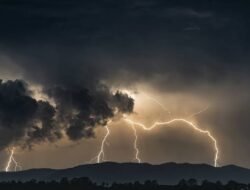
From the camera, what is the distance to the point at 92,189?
10175 centimetres

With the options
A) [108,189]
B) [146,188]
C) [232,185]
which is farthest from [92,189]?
[232,185]

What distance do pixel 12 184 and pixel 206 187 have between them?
1713 inches

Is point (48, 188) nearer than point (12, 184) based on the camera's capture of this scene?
Yes

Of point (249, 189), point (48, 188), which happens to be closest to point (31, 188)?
point (48, 188)

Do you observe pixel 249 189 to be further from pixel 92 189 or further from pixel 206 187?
pixel 92 189

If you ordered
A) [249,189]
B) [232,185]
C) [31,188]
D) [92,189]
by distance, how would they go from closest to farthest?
1. [249,189]
2. [232,185]
3. [92,189]
4. [31,188]

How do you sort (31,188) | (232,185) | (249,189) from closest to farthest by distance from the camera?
(249,189) → (232,185) → (31,188)

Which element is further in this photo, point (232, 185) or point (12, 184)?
point (12, 184)

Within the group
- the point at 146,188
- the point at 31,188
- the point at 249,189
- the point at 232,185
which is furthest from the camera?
the point at 31,188

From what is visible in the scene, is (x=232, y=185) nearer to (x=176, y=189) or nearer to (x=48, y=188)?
(x=176, y=189)

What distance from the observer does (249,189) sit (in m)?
79.3

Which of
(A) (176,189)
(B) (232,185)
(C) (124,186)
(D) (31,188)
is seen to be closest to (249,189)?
(B) (232,185)

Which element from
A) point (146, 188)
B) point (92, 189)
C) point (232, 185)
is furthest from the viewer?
point (92, 189)

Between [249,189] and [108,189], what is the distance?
2749 cm
